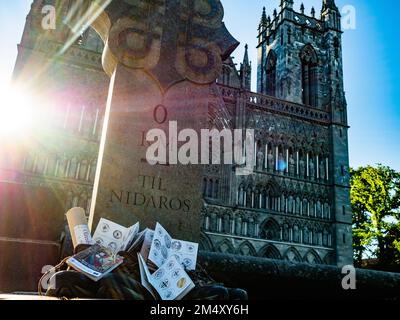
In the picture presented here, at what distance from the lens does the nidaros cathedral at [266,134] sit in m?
21.9

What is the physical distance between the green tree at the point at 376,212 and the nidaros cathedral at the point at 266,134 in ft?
7.35

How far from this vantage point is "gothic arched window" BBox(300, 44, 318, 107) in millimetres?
30172

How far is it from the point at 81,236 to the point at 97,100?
21.7 metres

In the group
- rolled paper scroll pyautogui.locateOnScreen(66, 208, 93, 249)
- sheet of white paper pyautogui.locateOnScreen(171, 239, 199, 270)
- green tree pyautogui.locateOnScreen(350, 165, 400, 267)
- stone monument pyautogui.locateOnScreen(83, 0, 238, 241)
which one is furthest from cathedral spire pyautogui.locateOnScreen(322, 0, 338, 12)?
rolled paper scroll pyautogui.locateOnScreen(66, 208, 93, 249)

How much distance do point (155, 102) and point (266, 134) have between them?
23.8 metres

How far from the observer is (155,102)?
331cm

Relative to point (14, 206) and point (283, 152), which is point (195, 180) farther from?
point (283, 152)

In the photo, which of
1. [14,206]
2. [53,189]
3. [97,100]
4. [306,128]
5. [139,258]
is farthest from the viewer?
[306,128]

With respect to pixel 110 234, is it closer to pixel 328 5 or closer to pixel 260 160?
pixel 260 160

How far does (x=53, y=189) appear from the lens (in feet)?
9.95

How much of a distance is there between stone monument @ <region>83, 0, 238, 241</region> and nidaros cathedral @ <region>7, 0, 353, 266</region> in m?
17.8
